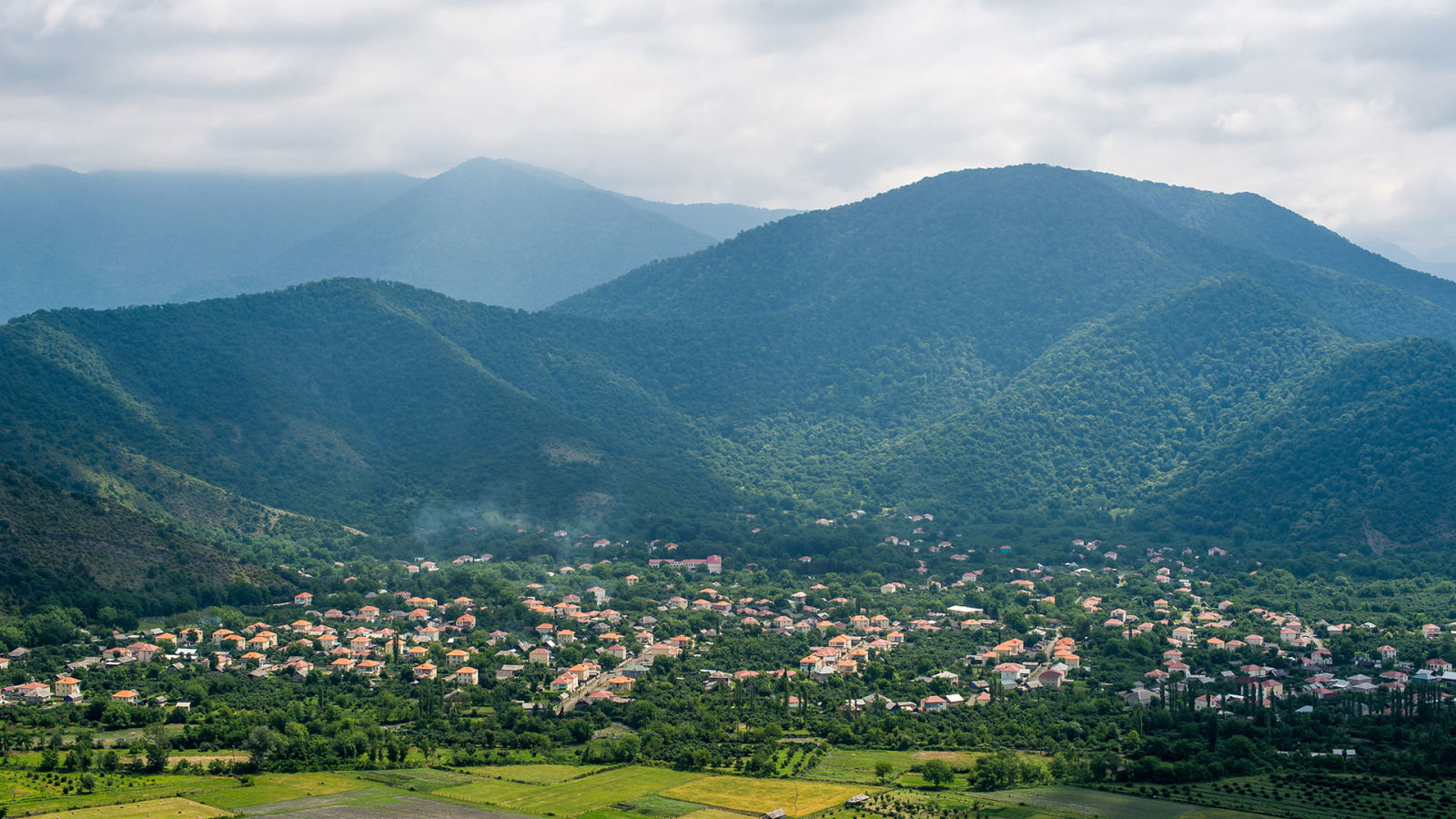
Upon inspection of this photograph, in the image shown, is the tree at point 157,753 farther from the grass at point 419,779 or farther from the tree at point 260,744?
the grass at point 419,779

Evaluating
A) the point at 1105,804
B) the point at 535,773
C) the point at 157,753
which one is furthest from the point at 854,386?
the point at 157,753

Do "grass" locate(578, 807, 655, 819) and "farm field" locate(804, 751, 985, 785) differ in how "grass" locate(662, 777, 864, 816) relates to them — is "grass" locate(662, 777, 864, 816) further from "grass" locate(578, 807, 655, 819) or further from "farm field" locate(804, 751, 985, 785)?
"grass" locate(578, 807, 655, 819)

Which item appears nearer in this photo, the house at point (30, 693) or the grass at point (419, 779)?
the grass at point (419, 779)

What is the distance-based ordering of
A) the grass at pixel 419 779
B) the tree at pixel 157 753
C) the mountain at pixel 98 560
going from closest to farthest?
1. the grass at pixel 419 779
2. the tree at pixel 157 753
3. the mountain at pixel 98 560

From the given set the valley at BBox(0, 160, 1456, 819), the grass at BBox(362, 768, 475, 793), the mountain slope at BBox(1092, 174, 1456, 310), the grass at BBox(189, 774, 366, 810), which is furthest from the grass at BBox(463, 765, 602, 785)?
the mountain slope at BBox(1092, 174, 1456, 310)

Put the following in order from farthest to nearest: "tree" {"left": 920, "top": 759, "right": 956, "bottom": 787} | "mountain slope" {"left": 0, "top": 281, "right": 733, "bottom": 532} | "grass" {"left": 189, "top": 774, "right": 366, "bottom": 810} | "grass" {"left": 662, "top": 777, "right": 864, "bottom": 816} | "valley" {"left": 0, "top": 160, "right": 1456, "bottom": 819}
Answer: "mountain slope" {"left": 0, "top": 281, "right": 733, "bottom": 532} → "valley" {"left": 0, "top": 160, "right": 1456, "bottom": 819} → "tree" {"left": 920, "top": 759, "right": 956, "bottom": 787} → "grass" {"left": 662, "top": 777, "right": 864, "bottom": 816} → "grass" {"left": 189, "top": 774, "right": 366, "bottom": 810}

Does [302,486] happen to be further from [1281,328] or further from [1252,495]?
[1281,328]

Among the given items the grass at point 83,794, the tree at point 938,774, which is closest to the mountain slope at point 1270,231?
the tree at point 938,774
